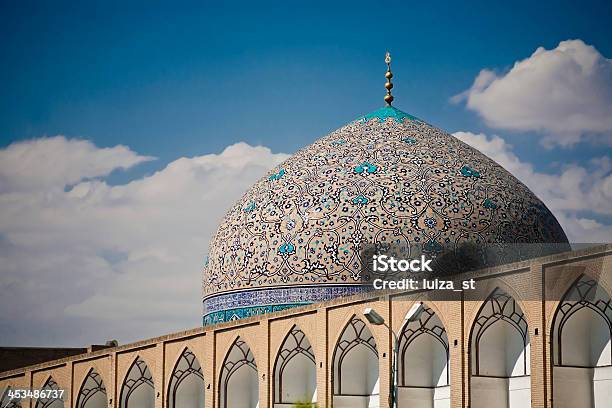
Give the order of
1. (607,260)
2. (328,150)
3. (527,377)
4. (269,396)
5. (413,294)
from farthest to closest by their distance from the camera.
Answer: (328,150) → (269,396) → (413,294) → (527,377) → (607,260)

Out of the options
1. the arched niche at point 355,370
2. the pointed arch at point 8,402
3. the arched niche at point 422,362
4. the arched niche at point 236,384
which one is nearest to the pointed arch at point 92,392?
the pointed arch at point 8,402

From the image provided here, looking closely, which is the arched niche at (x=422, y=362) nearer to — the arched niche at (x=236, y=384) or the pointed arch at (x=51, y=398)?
the arched niche at (x=236, y=384)

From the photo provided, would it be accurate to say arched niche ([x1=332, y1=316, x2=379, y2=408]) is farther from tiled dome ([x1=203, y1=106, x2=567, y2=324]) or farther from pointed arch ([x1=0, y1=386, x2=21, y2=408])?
pointed arch ([x1=0, y1=386, x2=21, y2=408])

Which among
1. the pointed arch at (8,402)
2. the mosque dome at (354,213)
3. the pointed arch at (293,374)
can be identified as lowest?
the pointed arch at (8,402)

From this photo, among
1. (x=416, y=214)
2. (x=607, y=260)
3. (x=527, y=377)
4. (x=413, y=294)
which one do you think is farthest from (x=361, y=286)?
(x=607, y=260)

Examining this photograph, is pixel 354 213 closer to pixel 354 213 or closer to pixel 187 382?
pixel 354 213

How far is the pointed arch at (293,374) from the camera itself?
20031 mm

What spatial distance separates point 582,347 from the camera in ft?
49.9

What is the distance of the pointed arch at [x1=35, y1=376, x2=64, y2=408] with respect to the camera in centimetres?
2566

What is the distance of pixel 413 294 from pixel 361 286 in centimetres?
294

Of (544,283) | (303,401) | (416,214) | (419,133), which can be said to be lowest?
(303,401)

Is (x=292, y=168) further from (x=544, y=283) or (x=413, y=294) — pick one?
(x=544, y=283)

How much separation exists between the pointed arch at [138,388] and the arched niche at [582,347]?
9915 millimetres

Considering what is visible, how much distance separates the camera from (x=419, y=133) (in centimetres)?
2211
